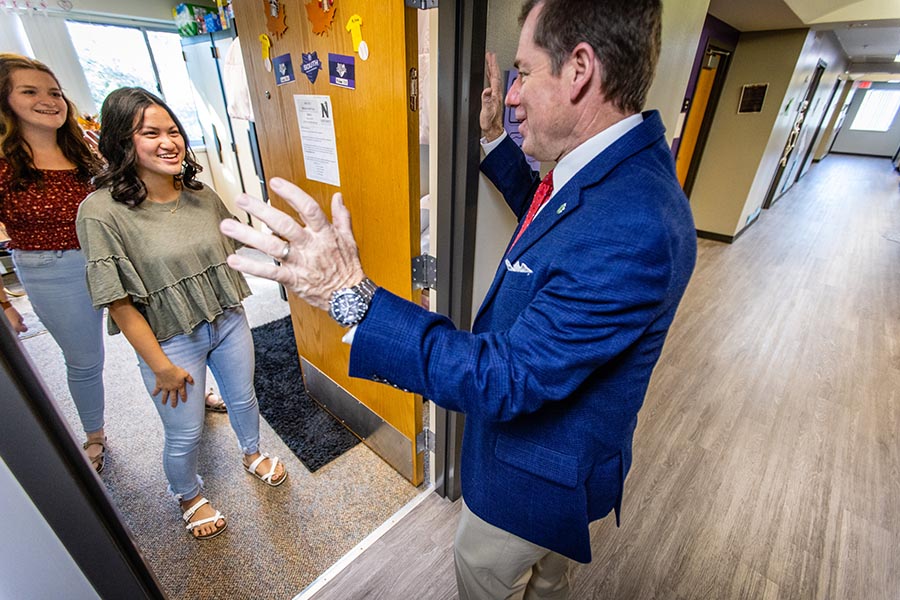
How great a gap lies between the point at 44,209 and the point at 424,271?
1.36 m

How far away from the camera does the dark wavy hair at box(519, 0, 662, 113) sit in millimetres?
607

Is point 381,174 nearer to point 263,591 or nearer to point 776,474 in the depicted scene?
point 263,591

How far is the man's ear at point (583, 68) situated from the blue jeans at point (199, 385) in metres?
1.33

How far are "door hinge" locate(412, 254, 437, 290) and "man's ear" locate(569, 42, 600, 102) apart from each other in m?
0.72

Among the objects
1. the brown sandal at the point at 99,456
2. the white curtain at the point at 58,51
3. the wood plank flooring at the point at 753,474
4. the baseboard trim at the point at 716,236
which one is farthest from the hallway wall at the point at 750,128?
the white curtain at the point at 58,51

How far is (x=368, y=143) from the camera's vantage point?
124 centimetres

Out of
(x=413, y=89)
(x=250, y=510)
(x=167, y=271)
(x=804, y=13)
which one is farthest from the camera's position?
(x=804, y=13)

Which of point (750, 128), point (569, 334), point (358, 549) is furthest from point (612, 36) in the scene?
point (750, 128)

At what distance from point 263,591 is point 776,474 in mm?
2275

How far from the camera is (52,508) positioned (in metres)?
0.58

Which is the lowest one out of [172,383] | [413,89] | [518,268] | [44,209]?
[172,383]

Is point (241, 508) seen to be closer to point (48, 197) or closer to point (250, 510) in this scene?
point (250, 510)

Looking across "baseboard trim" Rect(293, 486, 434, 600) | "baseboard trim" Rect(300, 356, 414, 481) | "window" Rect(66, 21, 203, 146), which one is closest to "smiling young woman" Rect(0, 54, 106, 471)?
"baseboard trim" Rect(300, 356, 414, 481)

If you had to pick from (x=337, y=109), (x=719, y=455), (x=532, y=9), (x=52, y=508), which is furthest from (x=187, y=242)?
(x=719, y=455)
